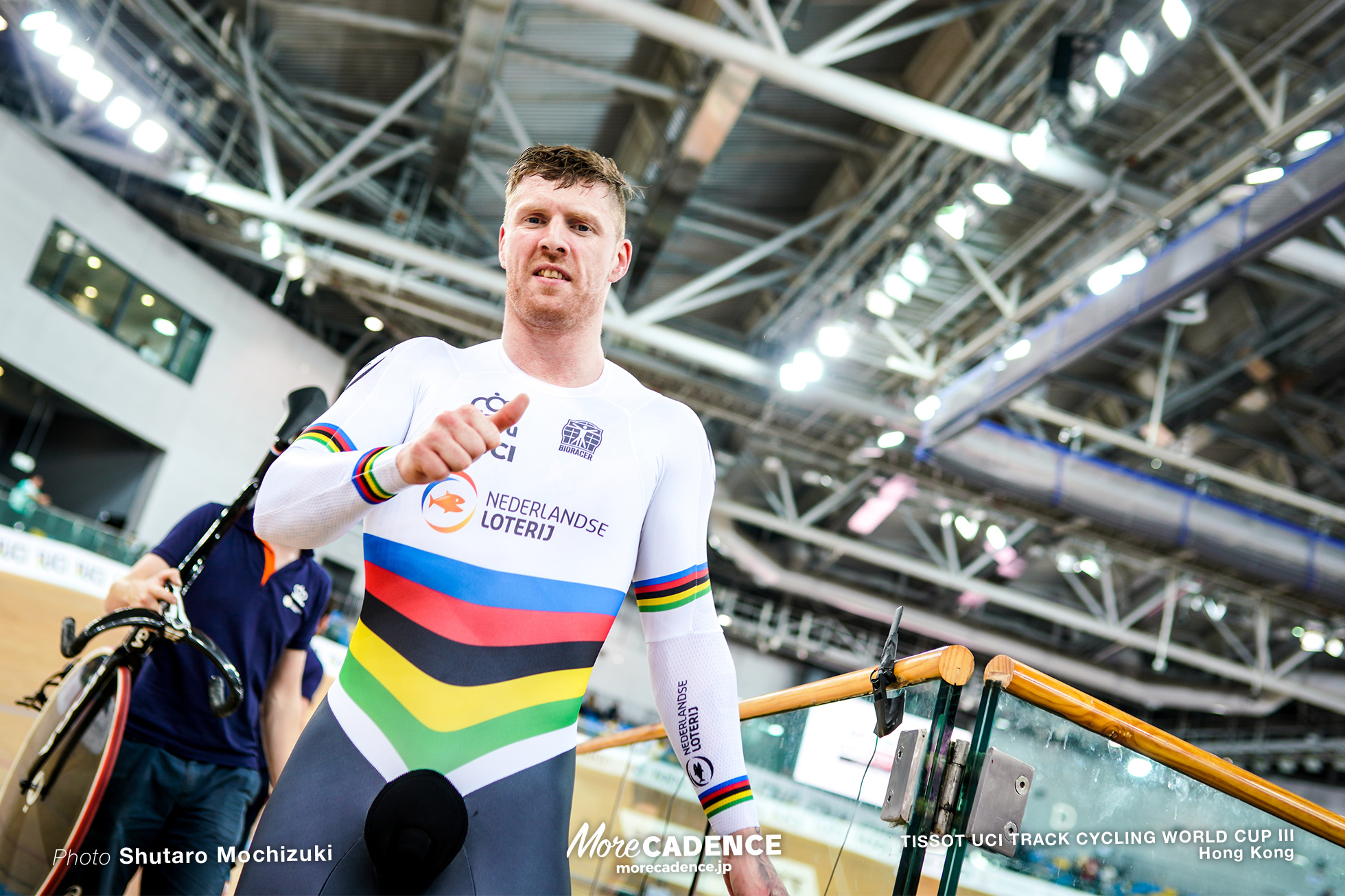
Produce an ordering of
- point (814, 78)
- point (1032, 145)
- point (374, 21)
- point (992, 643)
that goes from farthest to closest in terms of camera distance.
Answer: point (992, 643) → point (374, 21) → point (1032, 145) → point (814, 78)

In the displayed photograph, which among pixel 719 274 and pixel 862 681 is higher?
pixel 719 274

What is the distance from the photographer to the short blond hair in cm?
194

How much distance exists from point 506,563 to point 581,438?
0.92 feet

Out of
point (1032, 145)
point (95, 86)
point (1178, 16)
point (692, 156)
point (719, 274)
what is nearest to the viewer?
point (1178, 16)

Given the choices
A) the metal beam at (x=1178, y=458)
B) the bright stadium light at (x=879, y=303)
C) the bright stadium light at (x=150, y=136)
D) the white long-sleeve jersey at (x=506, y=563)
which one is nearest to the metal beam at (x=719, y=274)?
the bright stadium light at (x=879, y=303)

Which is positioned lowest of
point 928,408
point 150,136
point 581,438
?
point 581,438

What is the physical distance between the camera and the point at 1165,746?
196 centimetres

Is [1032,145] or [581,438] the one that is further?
[1032,145]

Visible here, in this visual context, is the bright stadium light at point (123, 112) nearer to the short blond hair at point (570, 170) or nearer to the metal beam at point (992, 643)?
the short blond hair at point (570, 170)

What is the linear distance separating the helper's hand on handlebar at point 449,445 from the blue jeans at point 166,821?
72.3 inches

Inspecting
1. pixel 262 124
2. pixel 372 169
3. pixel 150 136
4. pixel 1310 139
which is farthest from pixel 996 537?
pixel 150 136

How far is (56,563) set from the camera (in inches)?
431

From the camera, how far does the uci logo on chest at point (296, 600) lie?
10.6 feet

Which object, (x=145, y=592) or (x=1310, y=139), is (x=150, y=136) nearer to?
(x=145, y=592)
